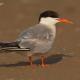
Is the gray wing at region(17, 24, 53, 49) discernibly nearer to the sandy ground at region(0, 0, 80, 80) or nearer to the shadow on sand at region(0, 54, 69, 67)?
the sandy ground at region(0, 0, 80, 80)

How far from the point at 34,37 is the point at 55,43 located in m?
1.96

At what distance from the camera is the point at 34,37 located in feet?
28.5

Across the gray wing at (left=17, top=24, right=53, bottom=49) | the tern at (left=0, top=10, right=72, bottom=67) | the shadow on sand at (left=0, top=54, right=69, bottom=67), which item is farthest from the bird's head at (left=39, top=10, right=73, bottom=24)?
the shadow on sand at (left=0, top=54, right=69, bottom=67)

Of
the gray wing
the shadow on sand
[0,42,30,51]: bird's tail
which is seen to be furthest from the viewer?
the shadow on sand

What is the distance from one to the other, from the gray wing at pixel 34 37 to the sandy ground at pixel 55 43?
494mm

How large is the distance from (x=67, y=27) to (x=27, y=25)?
1.08 meters

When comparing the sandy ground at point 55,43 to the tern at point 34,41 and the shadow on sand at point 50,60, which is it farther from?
the tern at point 34,41

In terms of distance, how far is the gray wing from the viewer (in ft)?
28.3

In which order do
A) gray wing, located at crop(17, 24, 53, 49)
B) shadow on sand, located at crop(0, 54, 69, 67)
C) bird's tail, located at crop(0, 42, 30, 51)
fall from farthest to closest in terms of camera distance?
shadow on sand, located at crop(0, 54, 69, 67)
gray wing, located at crop(17, 24, 53, 49)
bird's tail, located at crop(0, 42, 30, 51)

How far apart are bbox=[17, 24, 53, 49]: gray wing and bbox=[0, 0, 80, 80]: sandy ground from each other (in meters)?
0.49

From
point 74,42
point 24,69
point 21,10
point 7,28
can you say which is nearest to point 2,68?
point 24,69

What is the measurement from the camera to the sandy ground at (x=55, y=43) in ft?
27.8

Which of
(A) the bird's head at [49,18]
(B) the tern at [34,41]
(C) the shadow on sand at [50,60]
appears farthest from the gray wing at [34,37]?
(C) the shadow on sand at [50,60]

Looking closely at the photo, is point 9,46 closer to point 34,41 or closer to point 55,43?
point 34,41
